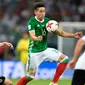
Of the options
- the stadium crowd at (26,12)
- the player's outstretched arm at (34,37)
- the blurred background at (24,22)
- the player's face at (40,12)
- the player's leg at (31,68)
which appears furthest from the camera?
the stadium crowd at (26,12)

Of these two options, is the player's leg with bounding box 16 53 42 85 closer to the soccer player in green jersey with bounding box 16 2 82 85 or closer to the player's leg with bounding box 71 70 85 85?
the soccer player in green jersey with bounding box 16 2 82 85

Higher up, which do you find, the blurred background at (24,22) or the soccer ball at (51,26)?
the soccer ball at (51,26)

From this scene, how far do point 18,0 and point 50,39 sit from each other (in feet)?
15.5

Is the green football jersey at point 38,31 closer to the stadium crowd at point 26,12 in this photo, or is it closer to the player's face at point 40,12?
the player's face at point 40,12

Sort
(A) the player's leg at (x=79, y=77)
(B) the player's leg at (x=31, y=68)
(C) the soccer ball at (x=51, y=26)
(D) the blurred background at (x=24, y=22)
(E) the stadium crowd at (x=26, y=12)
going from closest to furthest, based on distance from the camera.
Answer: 1. (A) the player's leg at (x=79, y=77)
2. (C) the soccer ball at (x=51, y=26)
3. (B) the player's leg at (x=31, y=68)
4. (D) the blurred background at (x=24, y=22)
5. (E) the stadium crowd at (x=26, y=12)

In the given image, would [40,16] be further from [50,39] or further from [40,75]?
[50,39]

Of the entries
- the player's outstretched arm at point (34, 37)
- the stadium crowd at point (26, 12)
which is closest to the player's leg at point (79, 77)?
the player's outstretched arm at point (34, 37)

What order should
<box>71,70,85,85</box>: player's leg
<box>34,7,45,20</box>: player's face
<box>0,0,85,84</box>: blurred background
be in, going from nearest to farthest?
1. <box>71,70,85,85</box>: player's leg
2. <box>34,7,45,20</box>: player's face
3. <box>0,0,85,84</box>: blurred background

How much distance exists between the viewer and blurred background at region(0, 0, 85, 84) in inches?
825

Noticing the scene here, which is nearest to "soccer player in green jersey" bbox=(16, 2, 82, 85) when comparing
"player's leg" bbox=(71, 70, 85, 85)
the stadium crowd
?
"player's leg" bbox=(71, 70, 85, 85)

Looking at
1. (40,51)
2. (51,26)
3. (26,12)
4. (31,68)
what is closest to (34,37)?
(51,26)

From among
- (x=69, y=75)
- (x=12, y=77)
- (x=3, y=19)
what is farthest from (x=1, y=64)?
(x=3, y=19)

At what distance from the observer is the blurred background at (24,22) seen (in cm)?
2096

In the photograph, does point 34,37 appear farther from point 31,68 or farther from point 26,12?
point 26,12
